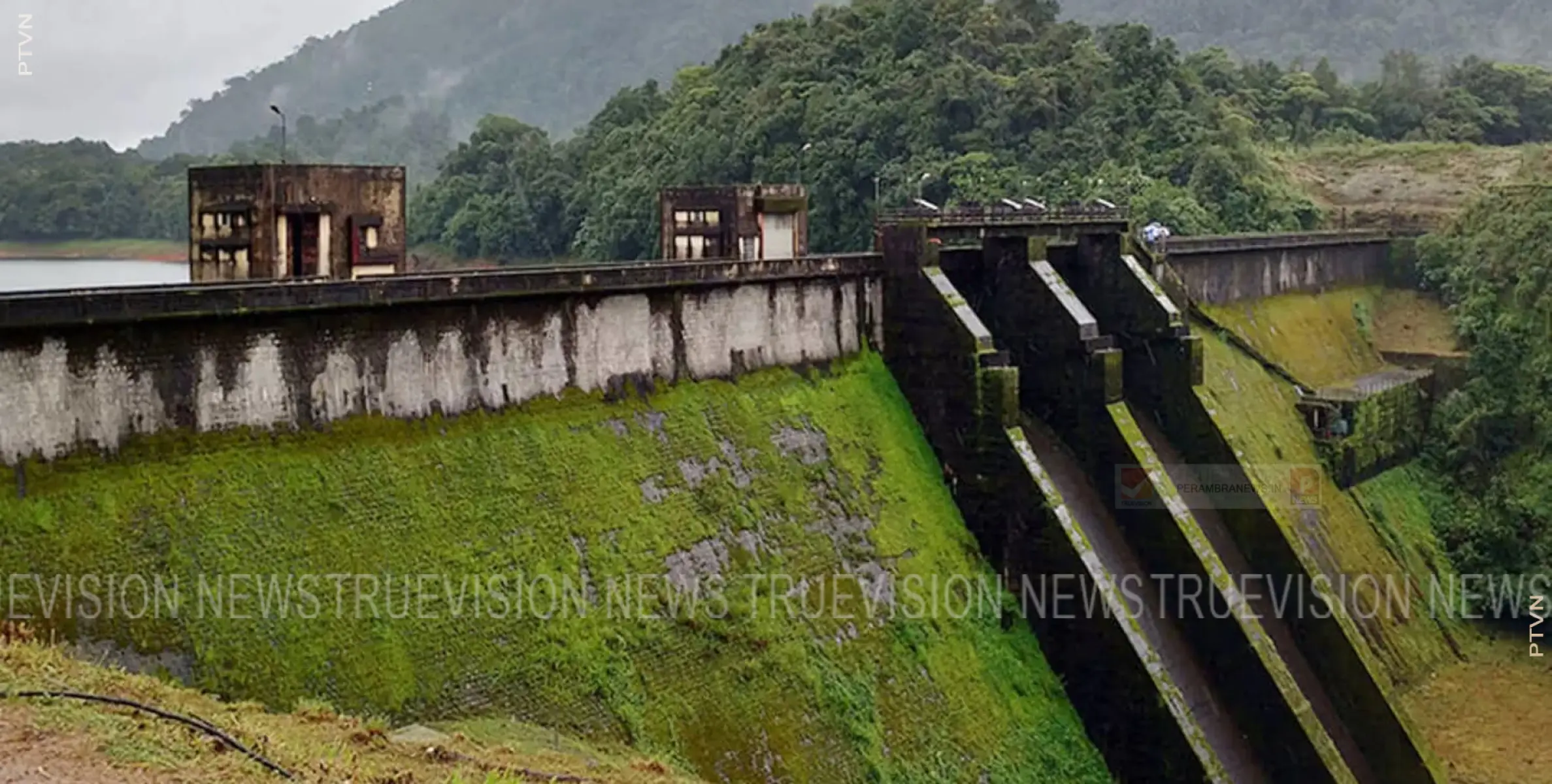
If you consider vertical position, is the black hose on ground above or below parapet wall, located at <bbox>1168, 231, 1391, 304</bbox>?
below

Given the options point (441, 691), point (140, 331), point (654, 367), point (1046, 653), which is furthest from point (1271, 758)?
point (140, 331)

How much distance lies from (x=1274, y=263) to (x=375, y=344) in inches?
1172

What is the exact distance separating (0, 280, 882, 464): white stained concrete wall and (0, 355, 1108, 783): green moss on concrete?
0.87ft

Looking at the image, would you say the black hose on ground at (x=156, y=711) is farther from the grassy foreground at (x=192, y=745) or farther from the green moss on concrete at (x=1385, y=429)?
the green moss on concrete at (x=1385, y=429)

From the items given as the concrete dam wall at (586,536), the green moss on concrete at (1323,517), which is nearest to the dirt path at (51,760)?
the concrete dam wall at (586,536)

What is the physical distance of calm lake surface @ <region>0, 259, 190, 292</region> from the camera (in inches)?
Result: 2149

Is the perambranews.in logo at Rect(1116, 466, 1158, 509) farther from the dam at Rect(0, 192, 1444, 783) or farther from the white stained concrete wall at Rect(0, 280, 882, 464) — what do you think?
A: the white stained concrete wall at Rect(0, 280, 882, 464)

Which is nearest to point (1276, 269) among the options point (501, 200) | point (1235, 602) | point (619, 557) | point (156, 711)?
point (1235, 602)

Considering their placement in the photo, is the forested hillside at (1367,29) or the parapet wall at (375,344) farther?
the forested hillside at (1367,29)

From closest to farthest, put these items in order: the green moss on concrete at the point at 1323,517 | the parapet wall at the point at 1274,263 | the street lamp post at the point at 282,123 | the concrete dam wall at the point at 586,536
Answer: the concrete dam wall at the point at 586,536
the street lamp post at the point at 282,123
the green moss on concrete at the point at 1323,517
the parapet wall at the point at 1274,263

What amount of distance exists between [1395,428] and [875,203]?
1967cm

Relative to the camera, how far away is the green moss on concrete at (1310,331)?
36.5 meters

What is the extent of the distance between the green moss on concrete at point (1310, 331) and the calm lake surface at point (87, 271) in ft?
121

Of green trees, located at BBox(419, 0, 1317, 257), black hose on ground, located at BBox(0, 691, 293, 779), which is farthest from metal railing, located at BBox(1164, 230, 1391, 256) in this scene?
black hose on ground, located at BBox(0, 691, 293, 779)
